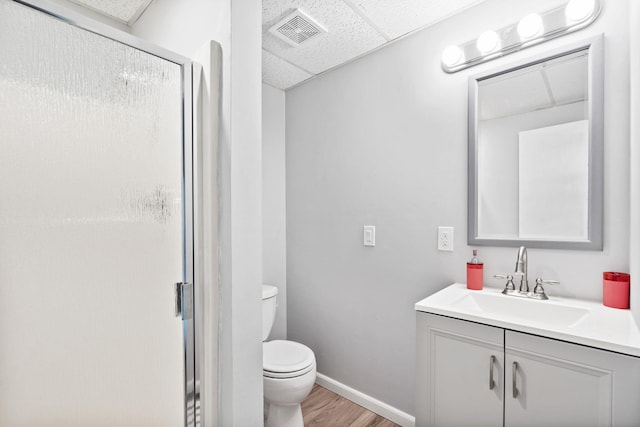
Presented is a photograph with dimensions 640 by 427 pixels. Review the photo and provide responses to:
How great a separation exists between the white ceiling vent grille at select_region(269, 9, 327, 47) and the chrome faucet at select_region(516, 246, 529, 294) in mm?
1491

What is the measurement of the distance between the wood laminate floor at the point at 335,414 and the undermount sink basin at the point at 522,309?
3.11 feet

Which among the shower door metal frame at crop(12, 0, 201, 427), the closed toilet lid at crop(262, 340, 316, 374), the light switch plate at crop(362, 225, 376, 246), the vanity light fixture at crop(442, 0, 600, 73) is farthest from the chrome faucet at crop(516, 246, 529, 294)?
the shower door metal frame at crop(12, 0, 201, 427)

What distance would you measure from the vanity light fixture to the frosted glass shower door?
133 centimetres

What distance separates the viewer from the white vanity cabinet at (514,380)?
3.03 feet

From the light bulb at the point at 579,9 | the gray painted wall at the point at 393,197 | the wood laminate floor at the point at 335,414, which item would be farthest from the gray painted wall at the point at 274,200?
the light bulb at the point at 579,9

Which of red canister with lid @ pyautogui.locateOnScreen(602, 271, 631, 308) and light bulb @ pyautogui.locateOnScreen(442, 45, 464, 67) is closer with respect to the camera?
red canister with lid @ pyautogui.locateOnScreen(602, 271, 631, 308)

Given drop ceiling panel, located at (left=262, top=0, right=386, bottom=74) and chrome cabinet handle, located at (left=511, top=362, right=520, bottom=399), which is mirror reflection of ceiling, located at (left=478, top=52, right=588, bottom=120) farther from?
chrome cabinet handle, located at (left=511, top=362, right=520, bottom=399)

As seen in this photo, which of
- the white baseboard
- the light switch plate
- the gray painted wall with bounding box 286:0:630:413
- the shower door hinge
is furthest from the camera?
the light switch plate

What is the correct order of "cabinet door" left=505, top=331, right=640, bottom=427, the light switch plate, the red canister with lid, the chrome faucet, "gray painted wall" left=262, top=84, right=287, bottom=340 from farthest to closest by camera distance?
"gray painted wall" left=262, top=84, right=287, bottom=340
the light switch plate
the chrome faucet
the red canister with lid
"cabinet door" left=505, top=331, right=640, bottom=427

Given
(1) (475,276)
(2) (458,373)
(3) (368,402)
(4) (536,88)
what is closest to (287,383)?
(3) (368,402)

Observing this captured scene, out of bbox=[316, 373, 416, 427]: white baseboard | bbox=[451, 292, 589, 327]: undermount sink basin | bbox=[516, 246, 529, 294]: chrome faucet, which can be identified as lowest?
bbox=[316, 373, 416, 427]: white baseboard

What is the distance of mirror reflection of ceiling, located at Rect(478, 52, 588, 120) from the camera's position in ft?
4.36

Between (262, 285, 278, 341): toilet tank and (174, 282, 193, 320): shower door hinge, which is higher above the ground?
(174, 282, 193, 320): shower door hinge

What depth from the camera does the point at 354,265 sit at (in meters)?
2.06
